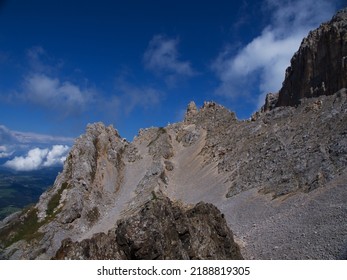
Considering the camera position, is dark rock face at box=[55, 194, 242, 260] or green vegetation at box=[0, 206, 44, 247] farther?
green vegetation at box=[0, 206, 44, 247]

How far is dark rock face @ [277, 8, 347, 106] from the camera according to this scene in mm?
91062

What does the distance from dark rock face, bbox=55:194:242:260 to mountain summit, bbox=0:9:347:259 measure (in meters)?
0.10

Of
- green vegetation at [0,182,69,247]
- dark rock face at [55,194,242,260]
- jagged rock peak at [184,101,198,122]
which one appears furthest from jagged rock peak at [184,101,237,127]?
dark rock face at [55,194,242,260]

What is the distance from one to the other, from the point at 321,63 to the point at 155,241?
8562cm

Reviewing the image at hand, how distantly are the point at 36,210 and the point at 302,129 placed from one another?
6529cm

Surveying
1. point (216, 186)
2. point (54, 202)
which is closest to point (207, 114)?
point (216, 186)

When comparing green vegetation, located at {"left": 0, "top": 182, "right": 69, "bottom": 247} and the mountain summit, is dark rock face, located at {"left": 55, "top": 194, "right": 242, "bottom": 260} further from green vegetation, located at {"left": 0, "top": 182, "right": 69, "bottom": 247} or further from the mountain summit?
green vegetation, located at {"left": 0, "top": 182, "right": 69, "bottom": 247}

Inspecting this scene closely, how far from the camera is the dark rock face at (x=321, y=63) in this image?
299ft

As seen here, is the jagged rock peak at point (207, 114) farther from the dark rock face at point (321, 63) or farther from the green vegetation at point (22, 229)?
the green vegetation at point (22, 229)

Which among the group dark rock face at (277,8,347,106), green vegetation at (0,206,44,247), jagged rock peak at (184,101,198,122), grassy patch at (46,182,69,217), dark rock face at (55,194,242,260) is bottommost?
dark rock face at (55,194,242,260)

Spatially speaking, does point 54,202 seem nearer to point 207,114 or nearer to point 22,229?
point 22,229

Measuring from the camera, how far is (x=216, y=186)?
3241 inches

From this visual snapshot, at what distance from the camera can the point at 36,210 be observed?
8481cm
